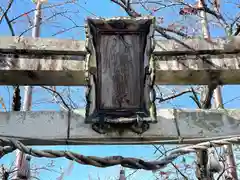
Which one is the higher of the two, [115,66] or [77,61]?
[77,61]

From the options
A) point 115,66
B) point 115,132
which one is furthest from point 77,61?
point 115,132

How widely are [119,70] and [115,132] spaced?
24.3 inches

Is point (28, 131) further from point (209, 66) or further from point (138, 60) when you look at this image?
point (209, 66)

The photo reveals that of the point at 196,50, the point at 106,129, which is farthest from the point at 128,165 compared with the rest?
the point at 196,50

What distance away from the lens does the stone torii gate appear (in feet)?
9.81

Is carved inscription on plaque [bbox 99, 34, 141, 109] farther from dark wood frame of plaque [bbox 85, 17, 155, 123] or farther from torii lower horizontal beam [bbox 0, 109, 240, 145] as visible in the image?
torii lower horizontal beam [bbox 0, 109, 240, 145]

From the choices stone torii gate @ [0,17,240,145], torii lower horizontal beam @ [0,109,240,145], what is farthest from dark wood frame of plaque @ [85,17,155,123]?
torii lower horizontal beam @ [0,109,240,145]

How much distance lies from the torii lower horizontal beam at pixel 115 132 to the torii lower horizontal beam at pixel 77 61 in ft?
1.49

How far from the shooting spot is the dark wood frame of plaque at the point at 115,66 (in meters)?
2.97

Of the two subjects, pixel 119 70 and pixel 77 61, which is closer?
pixel 119 70

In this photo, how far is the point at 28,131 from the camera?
3.17 metres

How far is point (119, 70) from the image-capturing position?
3.02 meters

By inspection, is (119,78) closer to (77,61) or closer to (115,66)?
(115,66)

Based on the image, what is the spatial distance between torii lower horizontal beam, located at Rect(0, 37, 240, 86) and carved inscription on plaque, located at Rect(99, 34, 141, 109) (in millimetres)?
530
